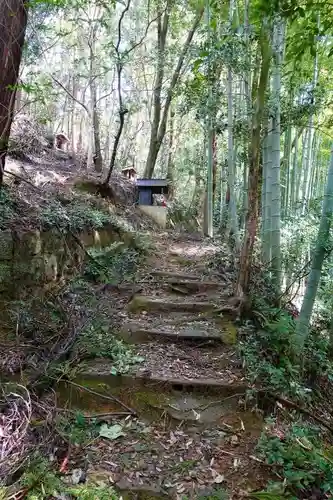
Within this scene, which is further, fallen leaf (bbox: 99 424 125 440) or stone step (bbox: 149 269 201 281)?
stone step (bbox: 149 269 201 281)

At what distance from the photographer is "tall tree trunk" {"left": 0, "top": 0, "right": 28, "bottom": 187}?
11.3ft

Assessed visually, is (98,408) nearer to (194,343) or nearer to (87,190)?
(194,343)

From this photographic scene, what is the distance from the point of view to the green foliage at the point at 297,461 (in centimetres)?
200

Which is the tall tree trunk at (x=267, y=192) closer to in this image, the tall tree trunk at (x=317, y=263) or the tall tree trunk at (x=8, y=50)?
the tall tree trunk at (x=317, y=263)

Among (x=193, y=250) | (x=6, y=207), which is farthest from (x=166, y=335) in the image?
(x=193, y=250)

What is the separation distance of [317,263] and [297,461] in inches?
78.8

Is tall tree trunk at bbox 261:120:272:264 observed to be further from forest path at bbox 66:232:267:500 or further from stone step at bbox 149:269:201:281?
stone step at bbox 149:269:201:281

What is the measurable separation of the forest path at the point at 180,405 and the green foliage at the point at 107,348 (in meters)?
0.08

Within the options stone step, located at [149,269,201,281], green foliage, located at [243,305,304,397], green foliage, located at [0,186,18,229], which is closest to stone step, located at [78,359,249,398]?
green foliage, located at [243,305,304,397]

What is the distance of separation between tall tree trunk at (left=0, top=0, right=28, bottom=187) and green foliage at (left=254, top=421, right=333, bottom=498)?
327 cm

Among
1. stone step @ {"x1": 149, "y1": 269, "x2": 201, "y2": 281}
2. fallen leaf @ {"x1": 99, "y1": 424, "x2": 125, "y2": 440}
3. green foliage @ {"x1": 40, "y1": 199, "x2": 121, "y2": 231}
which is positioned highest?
green foliage @ {"x1": 40, "y1": 199, "x2": 121, "y2": 231}

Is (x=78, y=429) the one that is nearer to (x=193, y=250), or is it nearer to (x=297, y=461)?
(x=297, y=461)

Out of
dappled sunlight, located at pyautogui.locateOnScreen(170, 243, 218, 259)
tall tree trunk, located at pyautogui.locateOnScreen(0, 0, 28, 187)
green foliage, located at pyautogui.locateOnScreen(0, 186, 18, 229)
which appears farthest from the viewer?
dappled sunlight, located at pyautogui.locateOnScreen(170, 243, 218, 259)

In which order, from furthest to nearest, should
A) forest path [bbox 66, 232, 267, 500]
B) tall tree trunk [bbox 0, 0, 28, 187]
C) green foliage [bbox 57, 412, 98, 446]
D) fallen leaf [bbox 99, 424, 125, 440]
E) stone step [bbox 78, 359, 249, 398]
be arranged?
tall tree trunk [bbox 0, 0, 28, 187] → stone step [bbox 78, 359, 249, 398] → fallen leaf [bbox 99, 424, 125, 440] → green foliage [bbox 57, 412, 98, 446] → forest path [bbox 66, 232, 267, 500]
